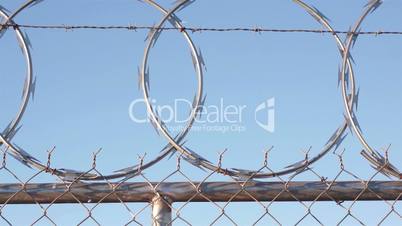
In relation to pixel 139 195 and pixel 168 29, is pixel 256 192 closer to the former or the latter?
pixel 139 195

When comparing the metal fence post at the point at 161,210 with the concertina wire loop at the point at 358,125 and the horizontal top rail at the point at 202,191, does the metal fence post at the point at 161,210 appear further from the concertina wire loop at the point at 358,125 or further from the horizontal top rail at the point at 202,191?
the concertina wire loop at the point at 358,125

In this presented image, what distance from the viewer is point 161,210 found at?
2.02 metres

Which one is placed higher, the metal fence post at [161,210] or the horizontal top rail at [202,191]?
the horizontal top rail at [202,191]

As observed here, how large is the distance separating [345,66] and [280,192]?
2.48ft

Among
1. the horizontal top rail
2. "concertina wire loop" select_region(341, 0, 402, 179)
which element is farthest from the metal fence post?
"concertina wire loop" select_region(341, 0, 402, 179)

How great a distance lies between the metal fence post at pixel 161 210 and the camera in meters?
2.01

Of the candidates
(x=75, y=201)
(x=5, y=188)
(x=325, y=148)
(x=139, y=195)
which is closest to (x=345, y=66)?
(x=325, y=148)

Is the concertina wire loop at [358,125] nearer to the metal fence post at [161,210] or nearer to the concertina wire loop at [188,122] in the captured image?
the concertina wire loop at [188,122]

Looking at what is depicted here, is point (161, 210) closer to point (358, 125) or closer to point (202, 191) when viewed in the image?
point (202, 191)

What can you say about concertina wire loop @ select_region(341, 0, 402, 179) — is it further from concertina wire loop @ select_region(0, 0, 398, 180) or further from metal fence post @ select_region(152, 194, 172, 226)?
metal fence post @ select_region(152, 194, 172, 226)

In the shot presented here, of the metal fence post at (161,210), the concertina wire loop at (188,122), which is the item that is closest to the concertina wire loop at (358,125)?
the concertina wire loop at (188,122)

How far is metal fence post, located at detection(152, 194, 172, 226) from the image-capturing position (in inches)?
79.1

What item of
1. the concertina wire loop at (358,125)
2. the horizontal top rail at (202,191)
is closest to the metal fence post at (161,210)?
the horizontal top rail at (202,191)

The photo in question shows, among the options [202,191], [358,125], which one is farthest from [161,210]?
[358,125]
